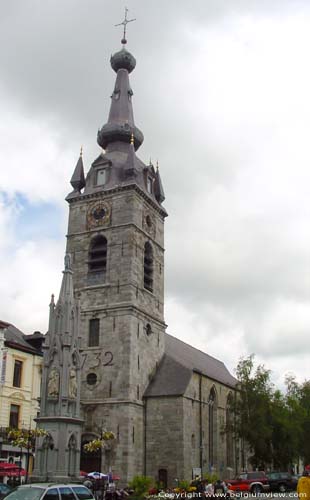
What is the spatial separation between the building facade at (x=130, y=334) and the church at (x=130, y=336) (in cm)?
7

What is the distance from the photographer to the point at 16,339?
38125mm

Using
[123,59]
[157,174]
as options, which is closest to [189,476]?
[157,174]

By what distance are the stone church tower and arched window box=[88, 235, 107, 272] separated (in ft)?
0.24

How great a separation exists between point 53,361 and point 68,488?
12375 mm

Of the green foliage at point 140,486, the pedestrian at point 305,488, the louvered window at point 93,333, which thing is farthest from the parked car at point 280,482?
the pedestrian at point 305,488

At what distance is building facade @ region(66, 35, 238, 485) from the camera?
38031 millimetres

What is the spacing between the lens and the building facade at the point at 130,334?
38.0 meters

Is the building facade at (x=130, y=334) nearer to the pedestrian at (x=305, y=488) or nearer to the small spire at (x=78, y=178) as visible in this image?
the small spire at (x=78, y=178)

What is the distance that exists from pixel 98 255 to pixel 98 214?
123 inches

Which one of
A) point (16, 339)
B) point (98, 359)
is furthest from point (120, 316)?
point (16, 339)

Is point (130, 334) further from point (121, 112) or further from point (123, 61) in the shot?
point (123, 61)

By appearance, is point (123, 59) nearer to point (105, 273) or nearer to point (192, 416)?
point (105, 273)

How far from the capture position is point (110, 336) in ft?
131

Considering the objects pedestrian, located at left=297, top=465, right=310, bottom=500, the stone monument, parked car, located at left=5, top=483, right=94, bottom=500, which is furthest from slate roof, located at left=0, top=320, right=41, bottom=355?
pedestrian, located at left=297, top=465, right=310, bottom=500
